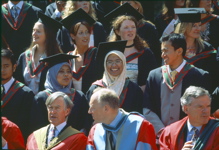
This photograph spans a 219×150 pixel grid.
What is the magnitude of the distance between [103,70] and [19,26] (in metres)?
2.02

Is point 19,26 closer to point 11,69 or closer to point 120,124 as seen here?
point 11,69

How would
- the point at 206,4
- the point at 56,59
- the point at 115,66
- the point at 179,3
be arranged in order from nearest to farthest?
1. the point at 115,66
2. the point at 56,59
3. the point at 206,4
4. the point at 179,3

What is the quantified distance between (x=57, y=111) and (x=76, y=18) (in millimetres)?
2145

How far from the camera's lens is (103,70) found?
7.55 m

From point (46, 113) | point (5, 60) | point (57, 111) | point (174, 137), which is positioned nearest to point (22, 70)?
point (5, 60)

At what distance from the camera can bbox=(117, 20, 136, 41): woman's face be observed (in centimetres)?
767

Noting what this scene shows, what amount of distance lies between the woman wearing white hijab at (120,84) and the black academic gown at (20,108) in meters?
0.85

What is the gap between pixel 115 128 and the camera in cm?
590

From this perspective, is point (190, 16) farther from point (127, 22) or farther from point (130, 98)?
point (130, 98)

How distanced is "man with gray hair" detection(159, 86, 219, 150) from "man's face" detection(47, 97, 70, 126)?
1287 mm

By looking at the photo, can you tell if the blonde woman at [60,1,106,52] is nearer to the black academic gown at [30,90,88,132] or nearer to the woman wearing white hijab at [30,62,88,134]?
the woman wearing white hijab at [30,62,88,134]

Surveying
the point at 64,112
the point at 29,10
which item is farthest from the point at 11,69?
the point at 29,10

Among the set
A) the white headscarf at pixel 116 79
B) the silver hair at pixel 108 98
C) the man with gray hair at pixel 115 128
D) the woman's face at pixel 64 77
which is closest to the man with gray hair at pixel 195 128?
the man with gray hair at pixel 115 128

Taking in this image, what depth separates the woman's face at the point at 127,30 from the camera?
7668 mm
